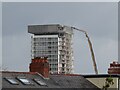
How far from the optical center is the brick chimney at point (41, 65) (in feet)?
148

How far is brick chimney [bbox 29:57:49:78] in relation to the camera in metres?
45.1

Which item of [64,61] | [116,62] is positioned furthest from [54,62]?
[116,62]

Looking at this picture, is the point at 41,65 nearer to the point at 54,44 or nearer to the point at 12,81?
the point at 12,81

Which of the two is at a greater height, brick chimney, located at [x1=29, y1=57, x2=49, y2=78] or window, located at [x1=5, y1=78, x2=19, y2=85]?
brick chimney, located at [x1=29, y1=57, x2=49, y2=78]

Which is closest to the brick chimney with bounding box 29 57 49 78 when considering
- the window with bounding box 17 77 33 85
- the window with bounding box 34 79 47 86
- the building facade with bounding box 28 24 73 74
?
the window with bounding box 34 79 47 86

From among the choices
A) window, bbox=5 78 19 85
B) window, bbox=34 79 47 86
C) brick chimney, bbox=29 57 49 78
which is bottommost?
window, bbox=34 79 47 86

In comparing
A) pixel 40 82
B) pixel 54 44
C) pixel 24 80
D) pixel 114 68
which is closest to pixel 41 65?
pixel 40 82

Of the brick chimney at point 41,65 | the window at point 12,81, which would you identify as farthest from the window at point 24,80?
Result: the brick chimney at point 41,65

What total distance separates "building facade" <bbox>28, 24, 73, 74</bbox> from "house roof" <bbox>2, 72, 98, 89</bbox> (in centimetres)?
13652

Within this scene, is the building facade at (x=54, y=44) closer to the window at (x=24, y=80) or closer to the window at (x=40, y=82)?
the window at (x=40, y=82)

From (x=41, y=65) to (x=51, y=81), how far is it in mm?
1575

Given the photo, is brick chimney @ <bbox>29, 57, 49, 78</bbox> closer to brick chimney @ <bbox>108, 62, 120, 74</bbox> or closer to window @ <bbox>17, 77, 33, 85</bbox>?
window @ <bbox>17, 77, 33, 85</bbox>

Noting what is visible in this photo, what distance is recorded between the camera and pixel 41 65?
45.5 m

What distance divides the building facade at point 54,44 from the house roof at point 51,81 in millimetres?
136522
